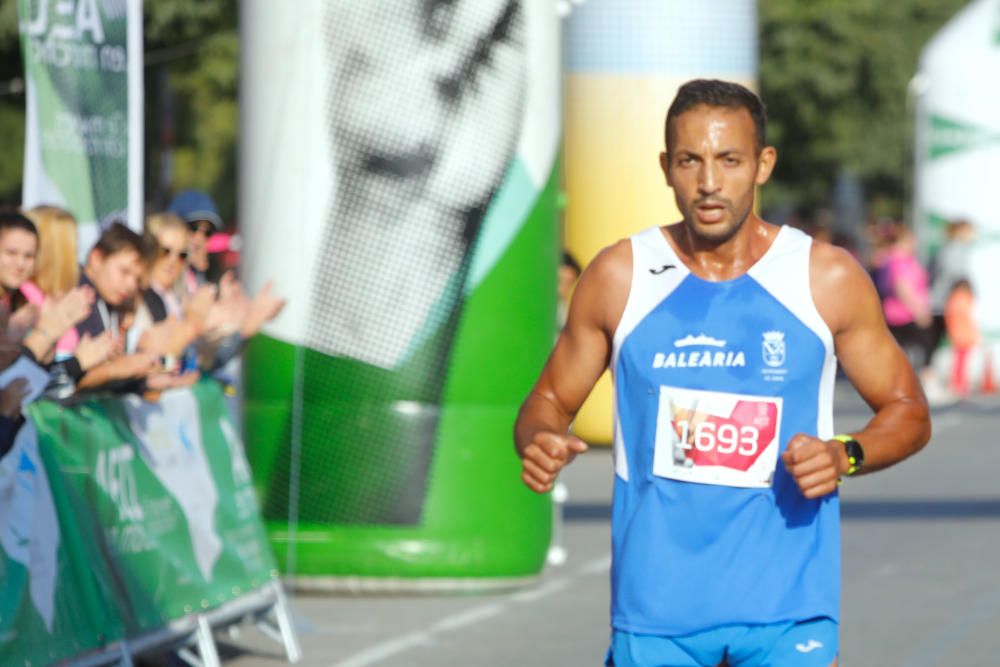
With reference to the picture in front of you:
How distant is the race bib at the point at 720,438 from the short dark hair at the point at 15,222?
3500mm

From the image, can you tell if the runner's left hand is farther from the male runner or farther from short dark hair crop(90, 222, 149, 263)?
short dark hair crop(90, 222, 149, 263)

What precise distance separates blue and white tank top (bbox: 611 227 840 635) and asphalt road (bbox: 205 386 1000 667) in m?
4.20

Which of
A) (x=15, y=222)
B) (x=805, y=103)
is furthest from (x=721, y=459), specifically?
(x=805, y=103)

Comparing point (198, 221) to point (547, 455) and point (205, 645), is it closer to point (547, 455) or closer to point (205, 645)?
point (205, 645)

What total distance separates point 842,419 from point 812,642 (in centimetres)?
1642

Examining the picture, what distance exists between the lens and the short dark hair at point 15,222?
7.64 meters

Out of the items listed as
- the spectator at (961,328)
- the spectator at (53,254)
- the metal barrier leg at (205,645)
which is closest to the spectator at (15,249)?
the spectator at (53,254)

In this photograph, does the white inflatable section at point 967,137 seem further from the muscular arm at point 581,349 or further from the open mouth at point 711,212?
the open mouth at point 711,212

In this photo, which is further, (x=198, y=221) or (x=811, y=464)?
(x=198, y=221)

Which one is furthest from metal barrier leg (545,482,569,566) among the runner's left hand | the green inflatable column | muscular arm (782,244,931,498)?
the runner's left hand

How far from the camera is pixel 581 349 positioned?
5000mm

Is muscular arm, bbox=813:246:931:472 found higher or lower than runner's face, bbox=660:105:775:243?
lower

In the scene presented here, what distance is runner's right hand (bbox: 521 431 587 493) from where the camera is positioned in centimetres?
467

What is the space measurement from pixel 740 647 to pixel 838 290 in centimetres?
80
